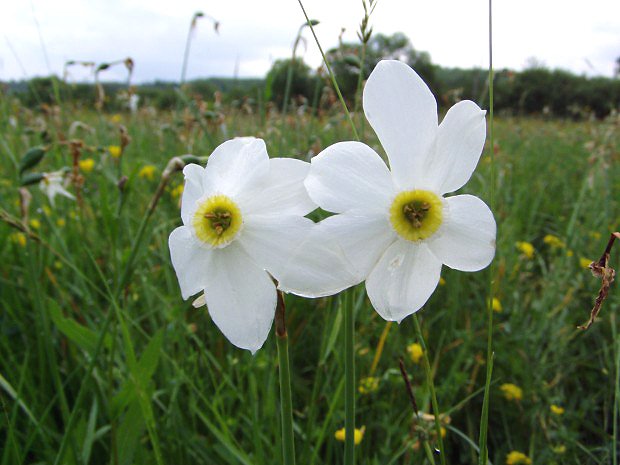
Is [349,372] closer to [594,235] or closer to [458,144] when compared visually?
[458,144]

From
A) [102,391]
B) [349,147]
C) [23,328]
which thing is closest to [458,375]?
[102,391]

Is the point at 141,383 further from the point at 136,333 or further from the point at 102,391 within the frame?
the point at 136,333

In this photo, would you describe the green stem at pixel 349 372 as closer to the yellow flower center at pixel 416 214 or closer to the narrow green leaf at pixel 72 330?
the yellow flower center at pixel 416 214

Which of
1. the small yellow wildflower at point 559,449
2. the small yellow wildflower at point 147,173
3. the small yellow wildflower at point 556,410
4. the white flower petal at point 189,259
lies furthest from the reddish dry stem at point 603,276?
the small yellow wildflower at point 147,173

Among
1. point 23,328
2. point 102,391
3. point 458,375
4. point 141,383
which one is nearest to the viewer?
point 141,383

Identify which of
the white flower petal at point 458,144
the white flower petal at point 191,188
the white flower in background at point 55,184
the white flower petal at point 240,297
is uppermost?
the white flower petal at point 458,144
